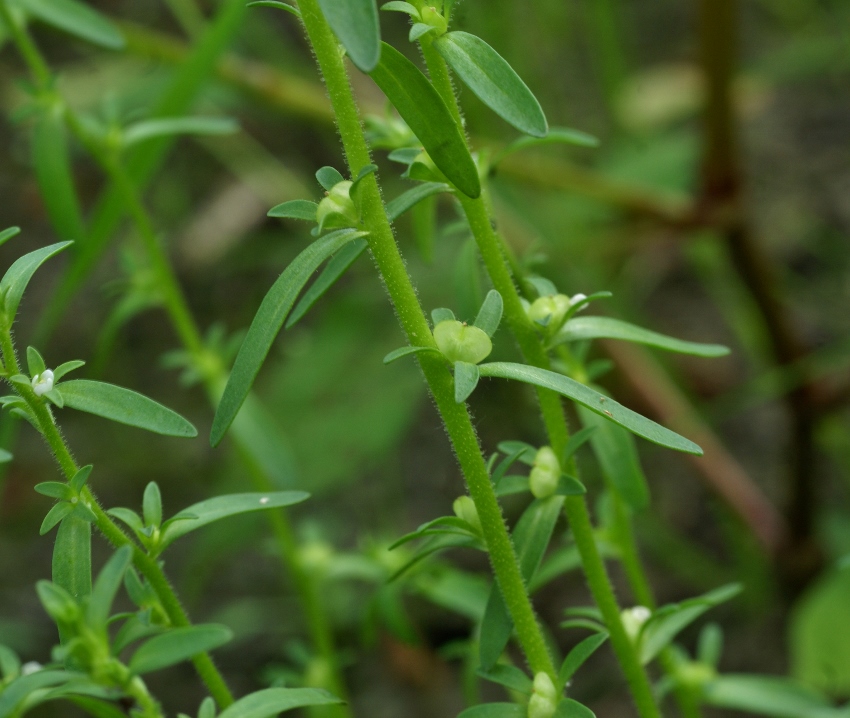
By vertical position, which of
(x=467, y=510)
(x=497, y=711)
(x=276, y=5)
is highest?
(x=276, y=5)

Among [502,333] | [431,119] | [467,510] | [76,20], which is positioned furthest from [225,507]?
[502,333]

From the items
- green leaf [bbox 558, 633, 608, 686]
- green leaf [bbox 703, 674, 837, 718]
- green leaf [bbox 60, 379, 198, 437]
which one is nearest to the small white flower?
green leaf [bbox 60, 379, 198, 437]

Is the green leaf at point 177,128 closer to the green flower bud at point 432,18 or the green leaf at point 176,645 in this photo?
the green flower bud at point 432,18

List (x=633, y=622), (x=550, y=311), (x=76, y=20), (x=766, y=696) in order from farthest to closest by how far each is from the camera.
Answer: (x=76, y=20)
(x=766, y=696)
(x=633, y=622)
(x=550, y=311)

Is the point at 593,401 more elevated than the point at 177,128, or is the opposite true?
the point at 177,128

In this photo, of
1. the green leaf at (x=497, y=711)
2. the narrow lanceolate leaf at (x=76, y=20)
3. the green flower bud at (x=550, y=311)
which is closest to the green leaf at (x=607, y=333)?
the green flower bud at (x=550, y=311)

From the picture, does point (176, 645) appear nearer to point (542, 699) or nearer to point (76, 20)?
point (542, 699)

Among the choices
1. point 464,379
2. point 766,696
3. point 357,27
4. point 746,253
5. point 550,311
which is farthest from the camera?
point 746,253

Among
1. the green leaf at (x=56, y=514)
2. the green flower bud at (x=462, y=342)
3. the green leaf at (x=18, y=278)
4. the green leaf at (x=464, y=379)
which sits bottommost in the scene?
the green leaf at (x=56, y=514)
